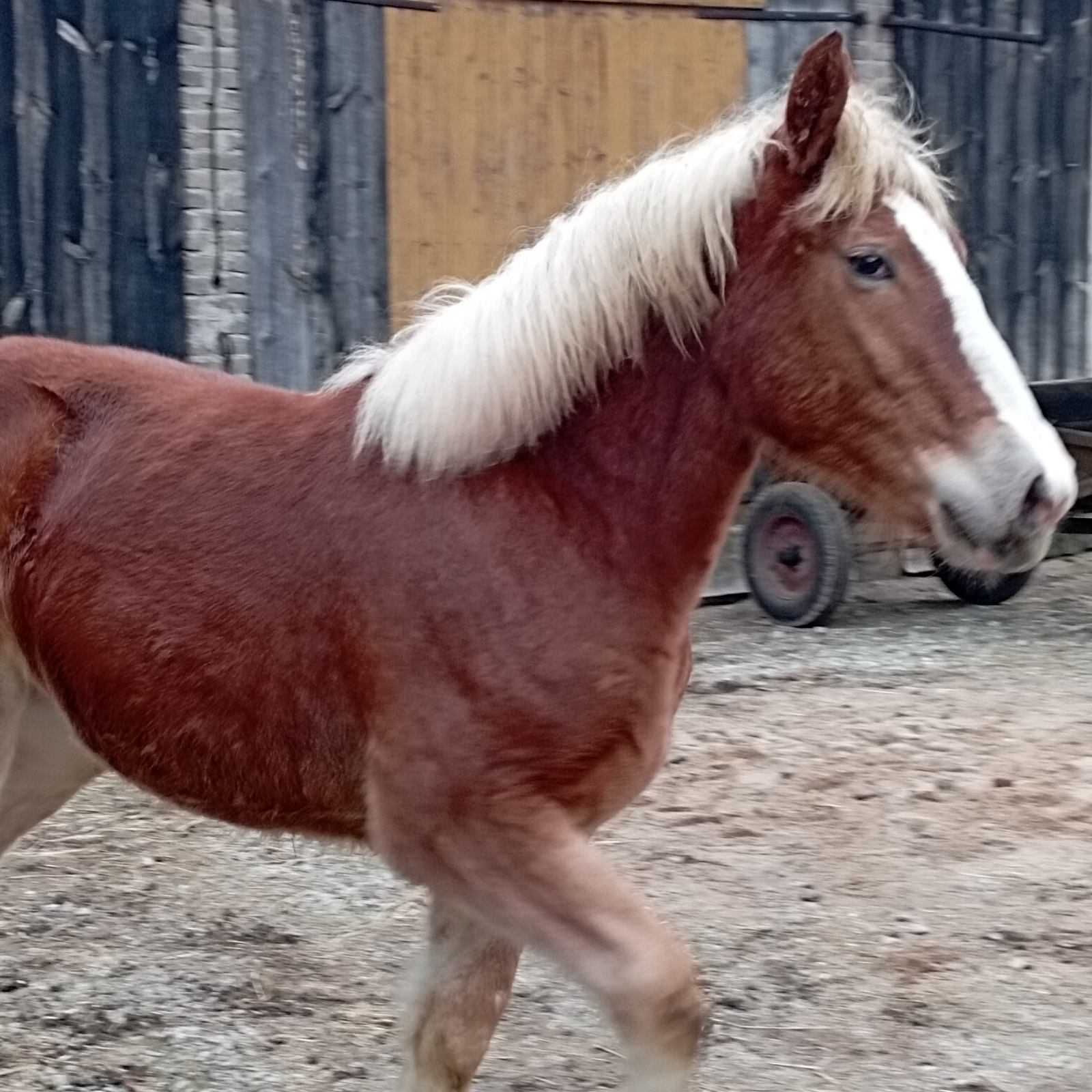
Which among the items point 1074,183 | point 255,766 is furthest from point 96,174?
point 1074,183

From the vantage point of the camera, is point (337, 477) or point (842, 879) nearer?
point (337, 477)

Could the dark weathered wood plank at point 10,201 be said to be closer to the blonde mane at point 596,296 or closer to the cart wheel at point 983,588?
the cart wheel at point 983,588

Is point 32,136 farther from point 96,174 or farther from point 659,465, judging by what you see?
point 659,465

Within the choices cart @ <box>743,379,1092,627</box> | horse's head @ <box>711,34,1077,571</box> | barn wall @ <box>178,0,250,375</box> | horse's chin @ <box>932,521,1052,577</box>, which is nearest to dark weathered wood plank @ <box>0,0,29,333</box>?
barn wall @ <box>178,0,250,375</box>

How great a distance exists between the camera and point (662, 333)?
2736 mm

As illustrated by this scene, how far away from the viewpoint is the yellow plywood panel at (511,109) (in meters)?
7.91

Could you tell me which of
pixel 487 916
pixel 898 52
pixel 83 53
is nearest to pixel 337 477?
pixel 487 916

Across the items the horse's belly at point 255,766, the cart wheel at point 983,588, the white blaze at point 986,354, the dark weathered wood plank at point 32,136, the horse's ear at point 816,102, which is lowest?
the cart wheel at point 983,588

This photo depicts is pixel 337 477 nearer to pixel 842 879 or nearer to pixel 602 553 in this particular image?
pixel 602 553

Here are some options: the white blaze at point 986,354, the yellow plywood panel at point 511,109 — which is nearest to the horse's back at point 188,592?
the white blaze at point 986,354

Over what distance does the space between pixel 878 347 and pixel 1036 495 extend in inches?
12.9

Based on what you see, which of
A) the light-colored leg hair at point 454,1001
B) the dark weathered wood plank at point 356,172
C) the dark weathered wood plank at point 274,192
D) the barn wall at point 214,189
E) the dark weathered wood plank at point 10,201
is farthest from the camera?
the dark weathered wood plank at point 356,172

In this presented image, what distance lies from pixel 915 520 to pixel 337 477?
0.94 meters

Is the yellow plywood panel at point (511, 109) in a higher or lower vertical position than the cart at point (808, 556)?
higher
